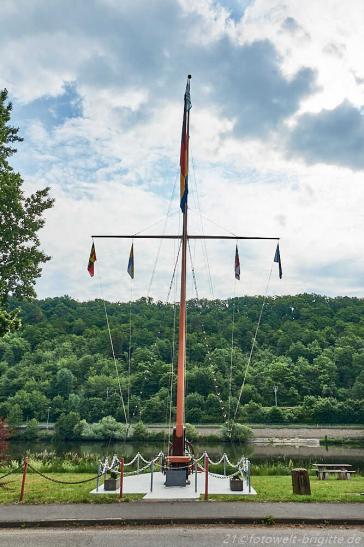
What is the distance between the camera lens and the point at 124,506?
11.9 m

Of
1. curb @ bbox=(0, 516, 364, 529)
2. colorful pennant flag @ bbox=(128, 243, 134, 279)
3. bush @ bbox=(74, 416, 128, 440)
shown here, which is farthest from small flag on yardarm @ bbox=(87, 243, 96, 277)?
bush @ bbox=(74, 416, 128, 440)

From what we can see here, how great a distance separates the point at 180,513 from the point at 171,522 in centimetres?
60

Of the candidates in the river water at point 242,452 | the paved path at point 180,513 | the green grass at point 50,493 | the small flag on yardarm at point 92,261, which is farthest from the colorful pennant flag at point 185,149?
the river water at point 242,452

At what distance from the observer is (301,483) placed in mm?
13367

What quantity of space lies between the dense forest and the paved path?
64.6 metres

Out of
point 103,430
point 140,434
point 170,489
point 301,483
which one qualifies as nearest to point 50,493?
point 170,489

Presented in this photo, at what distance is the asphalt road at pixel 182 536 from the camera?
A: 29.5 feet

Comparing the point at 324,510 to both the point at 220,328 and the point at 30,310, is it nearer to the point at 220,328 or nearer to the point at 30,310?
the point at 220,328

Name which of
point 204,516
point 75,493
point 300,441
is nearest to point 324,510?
point 204,516

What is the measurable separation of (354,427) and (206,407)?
1122 inches

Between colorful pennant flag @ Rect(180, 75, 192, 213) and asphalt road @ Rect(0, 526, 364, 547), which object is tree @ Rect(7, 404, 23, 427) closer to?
colorful pennant flag @ Rect(180, 75, 192, 213)

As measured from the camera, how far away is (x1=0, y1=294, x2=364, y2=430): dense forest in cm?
9225

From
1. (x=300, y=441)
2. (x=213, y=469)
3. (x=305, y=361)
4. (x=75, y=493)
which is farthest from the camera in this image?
(x=305, y=361)

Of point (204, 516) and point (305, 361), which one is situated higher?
point (305, 361)
